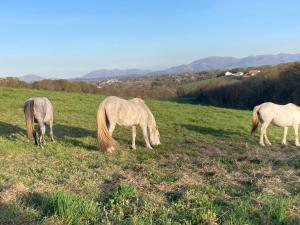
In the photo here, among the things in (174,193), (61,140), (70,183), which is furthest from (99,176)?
(61,140)

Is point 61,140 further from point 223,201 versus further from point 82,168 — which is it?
point 223,201

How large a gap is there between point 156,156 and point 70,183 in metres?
4.91

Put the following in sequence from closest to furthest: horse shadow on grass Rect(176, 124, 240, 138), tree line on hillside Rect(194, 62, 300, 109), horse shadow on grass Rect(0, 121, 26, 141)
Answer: horse shadow on grass Rect(0, 121, 26, 141) < horse shadow on grass Rect(176, 124, 240, 138) < tree line on hillside Rect(194, 62, 300, 109)

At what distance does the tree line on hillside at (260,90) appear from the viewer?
60875 mm

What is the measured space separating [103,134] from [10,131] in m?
4.89

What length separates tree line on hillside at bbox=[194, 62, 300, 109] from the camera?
200 ft

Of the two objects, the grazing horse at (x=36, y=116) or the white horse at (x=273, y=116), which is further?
the white horse at (x=273, y=116)

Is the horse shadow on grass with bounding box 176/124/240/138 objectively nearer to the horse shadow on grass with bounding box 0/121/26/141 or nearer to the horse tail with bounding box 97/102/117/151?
the horse tail with bounding box 97/102/117/151

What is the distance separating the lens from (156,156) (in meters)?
12.5

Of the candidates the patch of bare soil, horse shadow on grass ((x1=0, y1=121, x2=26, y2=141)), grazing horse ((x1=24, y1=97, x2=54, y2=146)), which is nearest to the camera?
the patch of bare soil

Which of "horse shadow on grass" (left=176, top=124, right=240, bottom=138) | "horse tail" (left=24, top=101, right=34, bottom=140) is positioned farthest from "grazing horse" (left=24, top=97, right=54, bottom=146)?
"horse shadow on grass" (left=176, top=124, right=240, bottom=138)

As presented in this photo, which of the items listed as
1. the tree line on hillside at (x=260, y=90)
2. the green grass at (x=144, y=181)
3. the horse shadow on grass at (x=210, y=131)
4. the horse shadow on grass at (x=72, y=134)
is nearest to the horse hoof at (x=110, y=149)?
the green grass at (x=144, y=181)

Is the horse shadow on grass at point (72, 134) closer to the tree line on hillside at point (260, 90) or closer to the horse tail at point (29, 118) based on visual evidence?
the horse tail at point (29, 118)

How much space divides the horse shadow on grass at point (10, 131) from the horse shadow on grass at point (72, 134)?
1.35 meters
